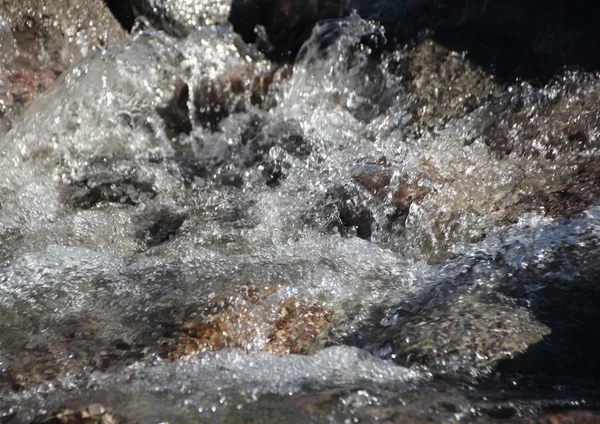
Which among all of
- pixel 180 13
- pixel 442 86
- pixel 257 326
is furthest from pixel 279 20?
pixel 257 326

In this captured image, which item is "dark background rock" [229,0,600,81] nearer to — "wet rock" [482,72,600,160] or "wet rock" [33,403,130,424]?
"wet rock" [482,72,600,160]

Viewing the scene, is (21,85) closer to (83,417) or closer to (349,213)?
(349,213)

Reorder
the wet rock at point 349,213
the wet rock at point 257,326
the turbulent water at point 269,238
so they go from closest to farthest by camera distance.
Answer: the turbulent water at point 269,238, the wet rock at point 257,326, the wet rock at point 349,213

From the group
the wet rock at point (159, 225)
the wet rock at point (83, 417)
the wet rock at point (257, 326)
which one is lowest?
the wet rock at point (83, 417)

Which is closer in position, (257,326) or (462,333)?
(462,333)

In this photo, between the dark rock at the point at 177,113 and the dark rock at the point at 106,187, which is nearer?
the dark rock at the point at 106,187

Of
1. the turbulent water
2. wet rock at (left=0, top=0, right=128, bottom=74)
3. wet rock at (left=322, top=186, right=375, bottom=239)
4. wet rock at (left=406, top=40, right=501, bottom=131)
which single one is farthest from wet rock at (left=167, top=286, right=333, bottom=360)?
wet rock at (left=0, top=0, right=128, bottom=74)

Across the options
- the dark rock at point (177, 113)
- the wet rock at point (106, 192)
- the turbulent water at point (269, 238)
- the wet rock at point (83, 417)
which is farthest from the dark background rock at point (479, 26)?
the wet rock at point (83, 417)

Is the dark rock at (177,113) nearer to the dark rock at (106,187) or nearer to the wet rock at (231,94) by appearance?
the wet rock at (231,94)

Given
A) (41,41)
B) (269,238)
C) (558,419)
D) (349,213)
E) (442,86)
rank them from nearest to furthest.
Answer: (558,419)
(269,238)
(349,213)
(442,86)
(41,41)
